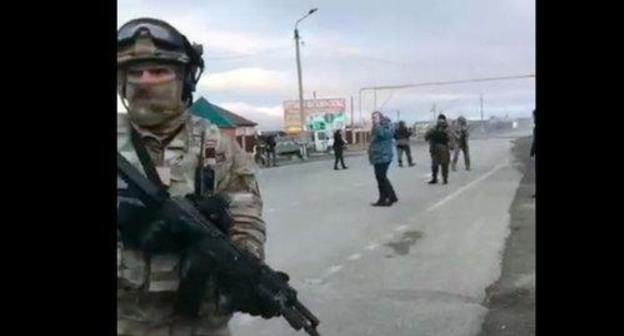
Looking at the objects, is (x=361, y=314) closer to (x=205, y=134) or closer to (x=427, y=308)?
(x=427, y=308)

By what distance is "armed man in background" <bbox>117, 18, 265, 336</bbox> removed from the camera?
138 cm

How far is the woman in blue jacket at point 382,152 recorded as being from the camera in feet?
6.19

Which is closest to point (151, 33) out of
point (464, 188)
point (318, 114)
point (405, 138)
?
point (318, 114)

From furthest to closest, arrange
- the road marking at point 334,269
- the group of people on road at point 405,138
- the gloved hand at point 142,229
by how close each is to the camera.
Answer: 1. the road marking at point 334,269
2. the group of people on road at point 405,138
3. the gloved hand at point 142,229

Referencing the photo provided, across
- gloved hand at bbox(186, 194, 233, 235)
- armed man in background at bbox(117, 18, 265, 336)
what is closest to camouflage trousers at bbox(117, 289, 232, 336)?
armed man in background at bbox(117, 18, 265, 336)

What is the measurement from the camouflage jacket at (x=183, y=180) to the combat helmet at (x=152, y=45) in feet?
0.27

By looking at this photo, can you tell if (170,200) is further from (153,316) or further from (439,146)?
(439,146)

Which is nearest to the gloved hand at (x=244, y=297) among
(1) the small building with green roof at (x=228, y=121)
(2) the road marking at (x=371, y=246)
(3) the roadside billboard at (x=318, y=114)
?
(1) the small building with green roof at (x=228, y=121)

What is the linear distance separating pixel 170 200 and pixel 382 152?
0.96m

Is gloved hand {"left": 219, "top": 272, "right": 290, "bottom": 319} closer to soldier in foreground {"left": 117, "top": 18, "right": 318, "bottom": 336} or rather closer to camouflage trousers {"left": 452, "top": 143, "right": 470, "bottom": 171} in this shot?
soldier in foreground {"left": 117, "top": 18, "right": 318, "bottom": 336}

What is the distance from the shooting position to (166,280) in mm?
1408

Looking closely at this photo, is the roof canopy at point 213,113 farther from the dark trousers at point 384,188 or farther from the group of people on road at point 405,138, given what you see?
the dark trousers at point 384,188
